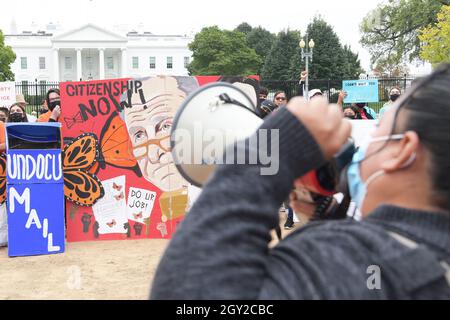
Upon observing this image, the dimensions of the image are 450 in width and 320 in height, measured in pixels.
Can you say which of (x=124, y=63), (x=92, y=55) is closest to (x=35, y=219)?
(x=124, y=63)

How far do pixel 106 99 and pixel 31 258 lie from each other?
236 cm

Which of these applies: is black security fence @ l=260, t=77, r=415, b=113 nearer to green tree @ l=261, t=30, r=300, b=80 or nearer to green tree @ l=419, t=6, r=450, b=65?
green tree @ l=419, t=6, r=450, b=65

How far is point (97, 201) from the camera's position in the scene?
297 inches

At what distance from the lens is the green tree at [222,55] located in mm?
78312

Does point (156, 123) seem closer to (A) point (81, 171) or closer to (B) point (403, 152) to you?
(A) point (81, 171)

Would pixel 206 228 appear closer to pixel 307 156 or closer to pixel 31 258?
pixel 307 156

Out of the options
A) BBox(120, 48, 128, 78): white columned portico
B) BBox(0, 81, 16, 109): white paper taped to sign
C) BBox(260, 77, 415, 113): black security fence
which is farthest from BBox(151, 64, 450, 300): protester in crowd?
BBox(120, 48, 128, 78): white columned portico

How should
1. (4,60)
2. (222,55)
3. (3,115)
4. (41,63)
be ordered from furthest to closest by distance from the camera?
1. (41,63)
2. (222,55)
3. (4,60)
4. (3,115)

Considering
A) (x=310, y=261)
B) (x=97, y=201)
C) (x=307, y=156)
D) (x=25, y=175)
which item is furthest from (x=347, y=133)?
(x=97, y=201)

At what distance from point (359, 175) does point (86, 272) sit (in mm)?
5326

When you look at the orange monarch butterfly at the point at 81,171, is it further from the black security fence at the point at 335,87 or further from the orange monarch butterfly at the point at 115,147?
the black security fence at the point at 335,87

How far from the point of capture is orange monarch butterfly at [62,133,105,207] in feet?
24.1

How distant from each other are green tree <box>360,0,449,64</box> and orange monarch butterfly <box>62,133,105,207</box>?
131 ft

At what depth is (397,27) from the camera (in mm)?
43438
